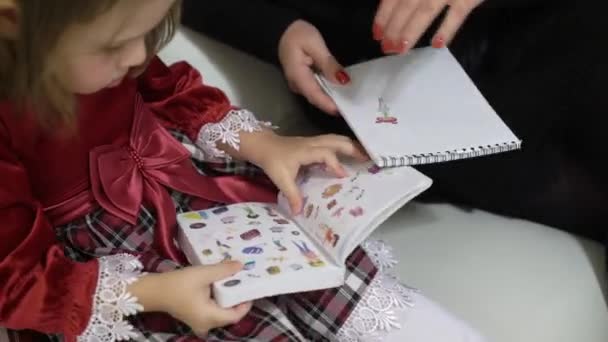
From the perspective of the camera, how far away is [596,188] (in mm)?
1081

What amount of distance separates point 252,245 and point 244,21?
378 mm

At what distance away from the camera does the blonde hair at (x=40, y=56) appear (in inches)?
27.2

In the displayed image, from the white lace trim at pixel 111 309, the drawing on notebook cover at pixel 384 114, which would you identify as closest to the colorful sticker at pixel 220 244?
the white lace trim at pixel 111 309

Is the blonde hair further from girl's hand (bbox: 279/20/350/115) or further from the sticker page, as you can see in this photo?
girl's hand (bbox: 279/20/350/115)

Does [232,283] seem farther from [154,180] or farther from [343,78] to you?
[343,78]

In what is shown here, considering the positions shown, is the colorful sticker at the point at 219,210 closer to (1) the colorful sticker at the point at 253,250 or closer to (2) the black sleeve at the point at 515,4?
(1) the colorful sticker at the point at 253,250

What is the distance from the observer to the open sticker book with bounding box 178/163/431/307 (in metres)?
0.81

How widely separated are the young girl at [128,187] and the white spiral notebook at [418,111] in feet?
0.14

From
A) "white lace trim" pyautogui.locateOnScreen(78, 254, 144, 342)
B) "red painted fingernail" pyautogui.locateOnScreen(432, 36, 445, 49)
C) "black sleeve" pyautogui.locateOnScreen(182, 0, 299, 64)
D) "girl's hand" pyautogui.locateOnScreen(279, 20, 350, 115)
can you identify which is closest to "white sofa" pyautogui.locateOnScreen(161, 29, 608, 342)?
"black sleeve" pyautogui.locateOnScreen(182, 0, 299, 64)

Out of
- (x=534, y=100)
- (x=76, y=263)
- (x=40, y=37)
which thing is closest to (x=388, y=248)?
(x=534, y=100)

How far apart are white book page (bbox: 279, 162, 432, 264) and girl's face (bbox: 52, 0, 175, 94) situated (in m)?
0.25

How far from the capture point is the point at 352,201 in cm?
88

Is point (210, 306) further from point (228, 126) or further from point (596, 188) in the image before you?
point (596, 188)

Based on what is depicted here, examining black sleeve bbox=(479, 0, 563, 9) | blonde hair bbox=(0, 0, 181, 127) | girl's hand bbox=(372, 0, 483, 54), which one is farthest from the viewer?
black sleeve bbox=(479, 0, 563, 9)
